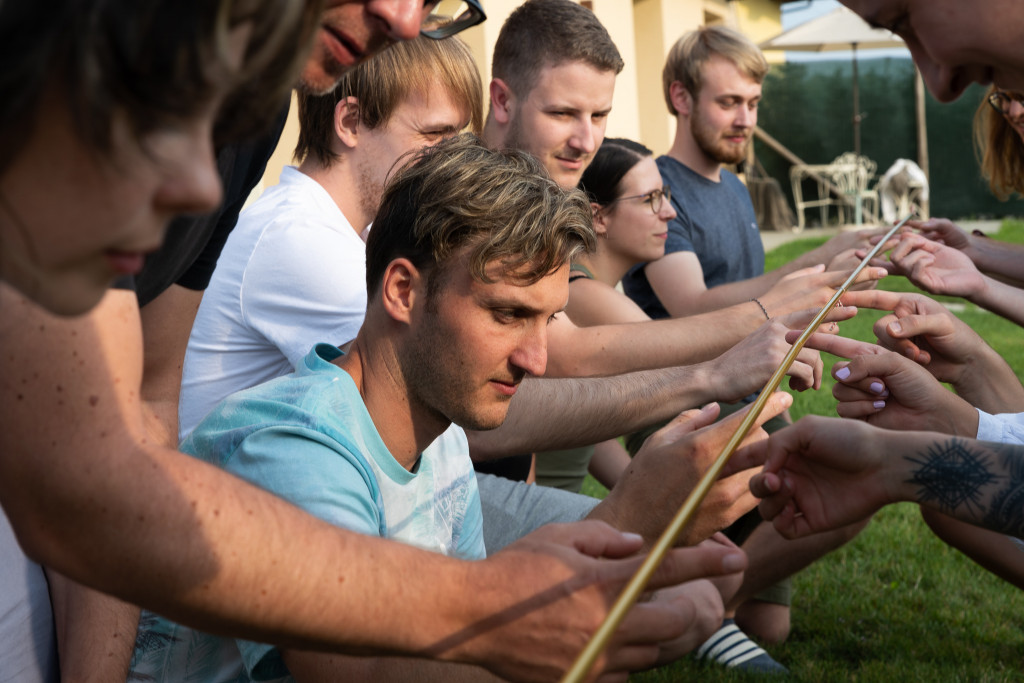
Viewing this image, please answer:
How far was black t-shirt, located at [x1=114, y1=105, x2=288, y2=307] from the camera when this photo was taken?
1.91m

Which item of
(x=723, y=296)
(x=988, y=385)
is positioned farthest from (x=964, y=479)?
(x=723, y=296)

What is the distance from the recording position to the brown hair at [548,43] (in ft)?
14.4

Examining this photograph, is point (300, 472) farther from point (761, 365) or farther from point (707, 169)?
point (707, 169)

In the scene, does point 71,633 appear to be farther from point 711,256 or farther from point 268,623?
point 711,256

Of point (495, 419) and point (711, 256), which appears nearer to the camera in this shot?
point (495, 419)

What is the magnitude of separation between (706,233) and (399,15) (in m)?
3.75

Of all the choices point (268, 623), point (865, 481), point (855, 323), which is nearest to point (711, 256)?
point (865, 481)

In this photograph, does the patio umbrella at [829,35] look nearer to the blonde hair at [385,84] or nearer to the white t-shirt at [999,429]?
the blonde hair at [385,84]

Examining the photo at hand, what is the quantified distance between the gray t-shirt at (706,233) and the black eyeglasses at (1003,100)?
153 centimetres

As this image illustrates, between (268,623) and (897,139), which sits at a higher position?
(268,623)

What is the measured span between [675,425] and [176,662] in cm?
136

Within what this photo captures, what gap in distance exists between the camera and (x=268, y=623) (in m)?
1.45

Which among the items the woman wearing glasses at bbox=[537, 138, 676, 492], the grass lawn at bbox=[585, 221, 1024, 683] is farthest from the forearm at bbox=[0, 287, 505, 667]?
the woman wearing glasses at bbox=[537, 138, 676, 492]

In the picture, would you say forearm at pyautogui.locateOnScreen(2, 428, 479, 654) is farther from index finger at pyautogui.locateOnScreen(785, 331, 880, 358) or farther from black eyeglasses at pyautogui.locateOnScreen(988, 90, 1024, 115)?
black eyeglasses at pyautogui.locateOnScreen(988, 90, 1024, 115)
